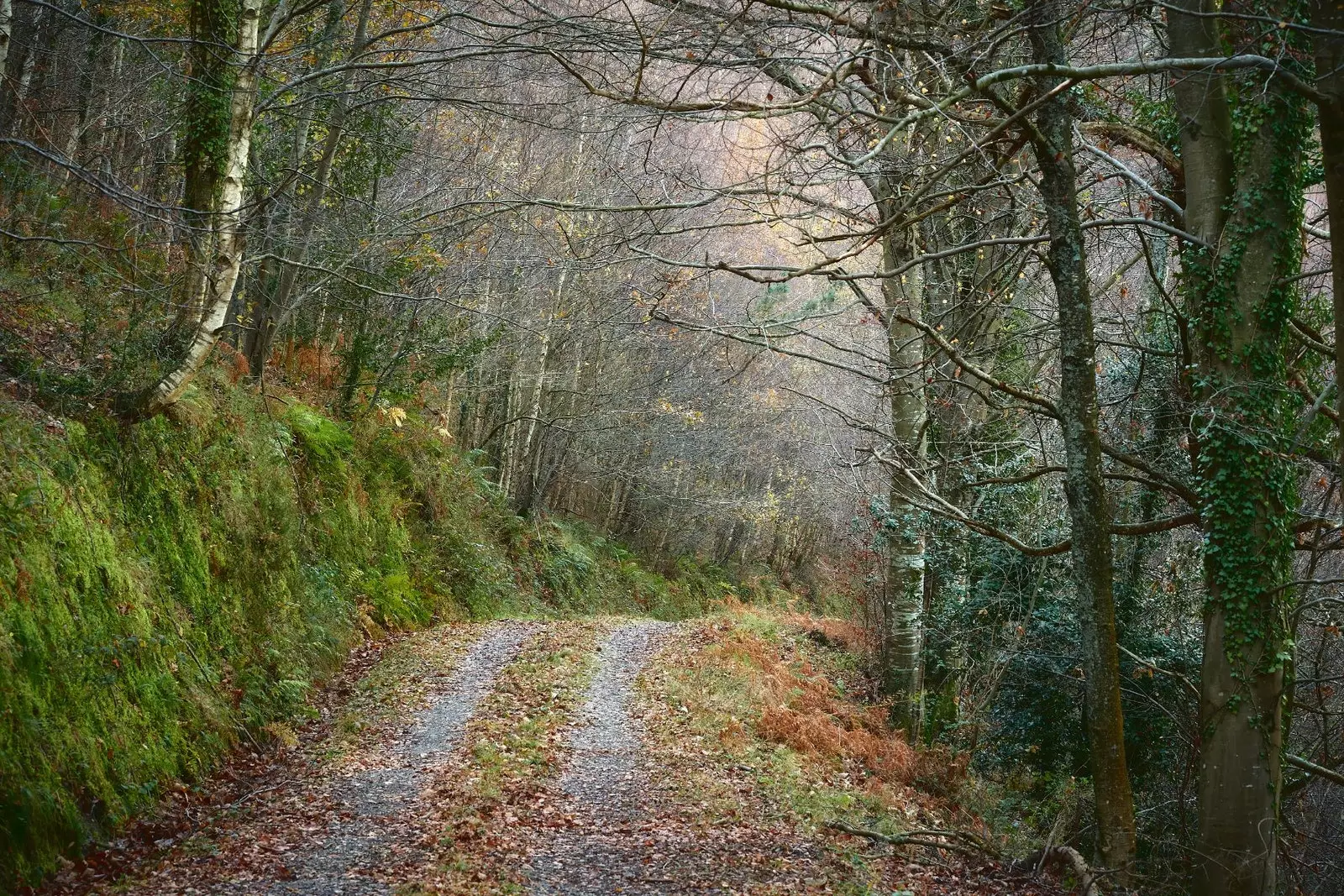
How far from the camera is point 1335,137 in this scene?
4.98 m

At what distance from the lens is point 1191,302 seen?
647 cm

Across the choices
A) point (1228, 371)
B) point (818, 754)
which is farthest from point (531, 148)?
point (1228, 371)

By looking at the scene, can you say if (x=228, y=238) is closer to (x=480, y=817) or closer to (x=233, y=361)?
(x=233, y=361)

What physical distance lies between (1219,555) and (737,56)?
5293mm

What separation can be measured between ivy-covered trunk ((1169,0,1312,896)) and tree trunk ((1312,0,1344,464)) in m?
0.67

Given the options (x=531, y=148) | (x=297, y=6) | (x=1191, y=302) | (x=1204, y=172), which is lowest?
(x=1191, y=302)

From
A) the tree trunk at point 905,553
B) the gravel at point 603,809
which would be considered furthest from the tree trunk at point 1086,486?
the tree trunk at point 905,553

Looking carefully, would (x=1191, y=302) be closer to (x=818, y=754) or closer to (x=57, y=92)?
(x=818, y=754)

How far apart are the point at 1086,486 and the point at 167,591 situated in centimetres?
748

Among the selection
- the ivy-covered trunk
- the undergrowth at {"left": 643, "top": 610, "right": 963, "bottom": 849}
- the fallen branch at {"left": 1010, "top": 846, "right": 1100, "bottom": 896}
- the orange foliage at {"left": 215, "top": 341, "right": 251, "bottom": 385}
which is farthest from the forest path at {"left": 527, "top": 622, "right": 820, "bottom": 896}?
the orange foliage at {"left": 215, "top": 341, "right": 251, "bottom": 385}

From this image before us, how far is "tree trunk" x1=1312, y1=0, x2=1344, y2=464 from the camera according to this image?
4.76 metres

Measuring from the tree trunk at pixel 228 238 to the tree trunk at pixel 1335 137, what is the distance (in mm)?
7917

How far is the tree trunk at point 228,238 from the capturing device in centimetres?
801

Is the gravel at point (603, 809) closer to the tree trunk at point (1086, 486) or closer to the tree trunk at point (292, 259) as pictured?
the tree trunk at point (1086, 486)
